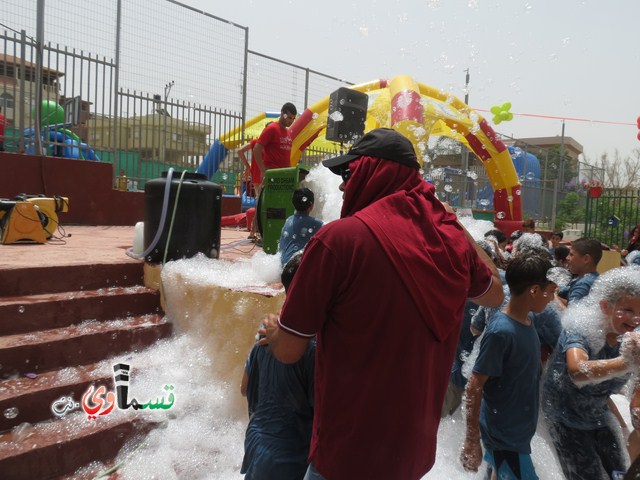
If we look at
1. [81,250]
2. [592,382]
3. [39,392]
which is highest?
[81,250]

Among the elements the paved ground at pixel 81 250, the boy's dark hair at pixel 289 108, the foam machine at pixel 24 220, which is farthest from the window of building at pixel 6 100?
the boy's dark hair at pixel 289 108

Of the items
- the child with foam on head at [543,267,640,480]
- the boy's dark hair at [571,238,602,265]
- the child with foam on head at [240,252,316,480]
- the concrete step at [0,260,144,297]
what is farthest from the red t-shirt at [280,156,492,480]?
the concrete step at [0,260,144,297]

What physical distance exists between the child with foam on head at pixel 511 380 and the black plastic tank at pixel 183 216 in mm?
3481

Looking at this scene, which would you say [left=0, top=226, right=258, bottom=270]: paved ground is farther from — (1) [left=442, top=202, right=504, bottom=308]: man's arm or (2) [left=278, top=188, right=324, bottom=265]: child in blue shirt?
(1) [left=442, top=202, right=504, bottom=308]: man's arm

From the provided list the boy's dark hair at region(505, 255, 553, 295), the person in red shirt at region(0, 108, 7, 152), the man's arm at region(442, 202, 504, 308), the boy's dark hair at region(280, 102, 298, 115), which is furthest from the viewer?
the person in red shirt at region(0, 108, 7, 152)

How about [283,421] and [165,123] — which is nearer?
[283,421]

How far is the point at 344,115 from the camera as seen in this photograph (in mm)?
8281

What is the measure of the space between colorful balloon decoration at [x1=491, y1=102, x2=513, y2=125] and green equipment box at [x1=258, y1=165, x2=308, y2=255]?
9922 mm

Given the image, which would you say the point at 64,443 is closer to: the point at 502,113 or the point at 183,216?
the point at 183,216

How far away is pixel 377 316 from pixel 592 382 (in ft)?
4.98

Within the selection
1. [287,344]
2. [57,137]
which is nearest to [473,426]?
[287,344]

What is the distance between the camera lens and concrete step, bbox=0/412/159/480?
10.0 ft

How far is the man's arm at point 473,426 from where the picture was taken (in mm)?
2414

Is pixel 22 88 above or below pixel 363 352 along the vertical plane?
above
